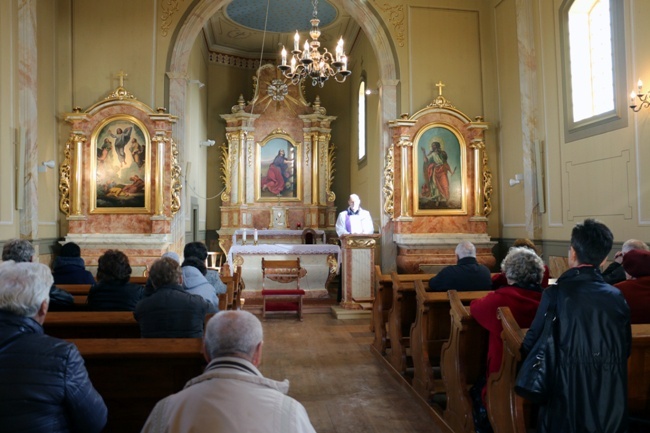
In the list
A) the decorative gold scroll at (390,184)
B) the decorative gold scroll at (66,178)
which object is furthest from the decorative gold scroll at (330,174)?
the decorative gold scroll at (66,178)

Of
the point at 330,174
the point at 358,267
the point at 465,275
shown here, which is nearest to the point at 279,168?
the point at 330,174

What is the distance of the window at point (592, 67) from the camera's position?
19.8 feet

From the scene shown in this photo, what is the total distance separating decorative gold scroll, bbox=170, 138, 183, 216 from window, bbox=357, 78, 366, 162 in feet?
14.9

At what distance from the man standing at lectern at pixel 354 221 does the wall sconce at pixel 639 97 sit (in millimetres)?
4436

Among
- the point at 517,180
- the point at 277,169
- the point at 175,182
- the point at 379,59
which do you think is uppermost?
the point at 379,59

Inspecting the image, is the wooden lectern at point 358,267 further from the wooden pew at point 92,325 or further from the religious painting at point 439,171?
the wooden pew at point 92,325

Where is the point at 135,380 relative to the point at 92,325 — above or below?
below

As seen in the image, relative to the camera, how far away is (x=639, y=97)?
219 inches

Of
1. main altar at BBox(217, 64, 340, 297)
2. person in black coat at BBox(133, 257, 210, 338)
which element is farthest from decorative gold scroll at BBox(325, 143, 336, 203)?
person in black coat at BBox(133, 257, 210, 338)

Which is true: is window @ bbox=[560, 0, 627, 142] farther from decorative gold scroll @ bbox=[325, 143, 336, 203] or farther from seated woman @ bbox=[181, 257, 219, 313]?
decorative gold scroll @ bbox=[325, 143, 336, 203]

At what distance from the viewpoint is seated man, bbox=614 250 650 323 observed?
299 centimetres

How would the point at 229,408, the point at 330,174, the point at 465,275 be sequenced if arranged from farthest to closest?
the point at 330,174, the point at 465,275, the point at 229,408

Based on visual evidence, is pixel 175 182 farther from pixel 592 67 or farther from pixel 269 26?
pixel 592 67

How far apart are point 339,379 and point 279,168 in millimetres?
8831
